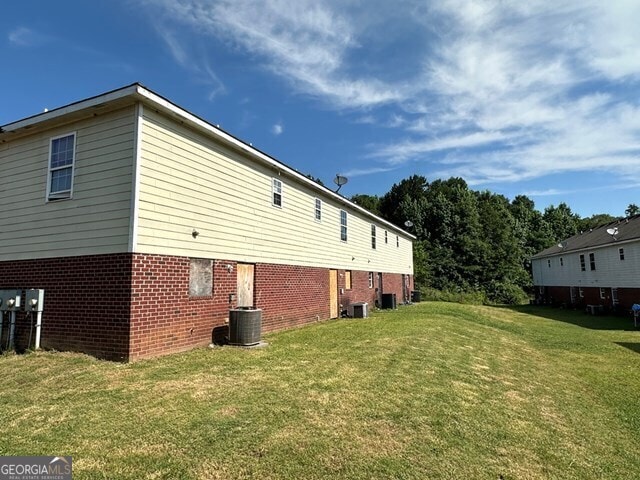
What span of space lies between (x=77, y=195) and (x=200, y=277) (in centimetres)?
305

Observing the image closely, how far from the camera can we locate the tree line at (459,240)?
43.0 meters

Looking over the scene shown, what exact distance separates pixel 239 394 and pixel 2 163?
9026 millimetres

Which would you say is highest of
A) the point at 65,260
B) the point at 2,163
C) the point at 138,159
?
the point at 2,163

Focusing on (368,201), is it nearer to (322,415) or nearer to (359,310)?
(359,310)

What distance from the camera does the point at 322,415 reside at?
502 cm

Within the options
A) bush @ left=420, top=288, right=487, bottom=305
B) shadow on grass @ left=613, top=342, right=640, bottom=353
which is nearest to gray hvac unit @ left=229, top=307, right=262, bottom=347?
shadow on grass @ left=613, top=342, right=640, bottom=353

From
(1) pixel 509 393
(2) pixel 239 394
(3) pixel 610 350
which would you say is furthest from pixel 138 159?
(3) pixel 610 350

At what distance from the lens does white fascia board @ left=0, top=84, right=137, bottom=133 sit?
7.67 meters

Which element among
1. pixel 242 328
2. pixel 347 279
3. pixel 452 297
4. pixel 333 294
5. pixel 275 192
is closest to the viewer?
pixel 242 328

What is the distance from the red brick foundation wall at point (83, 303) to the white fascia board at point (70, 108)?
305 centimetres

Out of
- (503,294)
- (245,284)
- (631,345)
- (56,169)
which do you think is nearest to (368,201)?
(503,294)

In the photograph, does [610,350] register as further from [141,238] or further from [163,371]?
[141,238]

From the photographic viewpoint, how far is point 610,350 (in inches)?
477

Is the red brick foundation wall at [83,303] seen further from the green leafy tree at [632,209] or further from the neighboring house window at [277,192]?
the green leafy tree at [632,209]
